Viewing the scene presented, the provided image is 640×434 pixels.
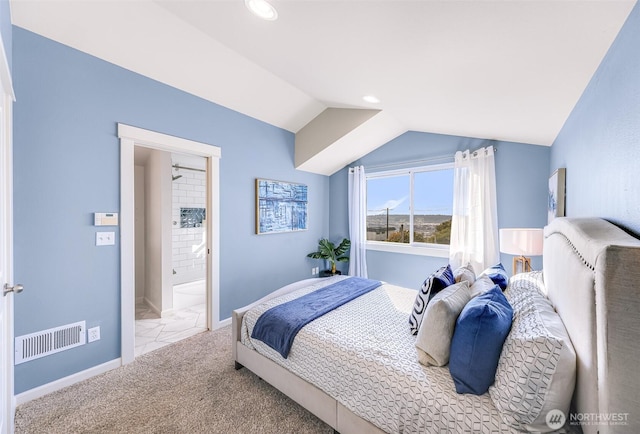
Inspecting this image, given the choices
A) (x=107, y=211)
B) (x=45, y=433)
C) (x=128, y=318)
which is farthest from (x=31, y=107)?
(x=45, y=433)

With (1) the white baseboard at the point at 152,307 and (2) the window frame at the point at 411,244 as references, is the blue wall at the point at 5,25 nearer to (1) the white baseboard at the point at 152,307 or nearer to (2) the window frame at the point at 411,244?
(1) the white baseboard at the point at 152,307

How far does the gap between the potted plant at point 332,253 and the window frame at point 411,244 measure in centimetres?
39

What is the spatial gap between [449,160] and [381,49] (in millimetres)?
2404

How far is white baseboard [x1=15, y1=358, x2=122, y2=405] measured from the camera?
1.80m

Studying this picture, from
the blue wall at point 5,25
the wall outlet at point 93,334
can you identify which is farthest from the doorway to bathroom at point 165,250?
the blue wall at point 5,25

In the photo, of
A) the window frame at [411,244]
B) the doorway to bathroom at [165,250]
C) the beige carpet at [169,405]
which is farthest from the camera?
the window frame at [411,244]

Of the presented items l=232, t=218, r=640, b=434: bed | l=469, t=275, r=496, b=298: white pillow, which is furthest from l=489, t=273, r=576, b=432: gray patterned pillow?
l=469, t=275, r=496, b=298: white pillow

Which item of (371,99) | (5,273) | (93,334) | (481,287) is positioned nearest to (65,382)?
(93,334)

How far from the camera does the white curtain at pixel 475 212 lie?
10.4 ft

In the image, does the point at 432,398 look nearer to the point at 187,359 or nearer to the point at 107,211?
the point at 187,359

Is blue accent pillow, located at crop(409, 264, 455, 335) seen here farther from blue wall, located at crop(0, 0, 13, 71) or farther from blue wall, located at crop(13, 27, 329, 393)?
blue wall, located at crop(0, 0, 13, 71)

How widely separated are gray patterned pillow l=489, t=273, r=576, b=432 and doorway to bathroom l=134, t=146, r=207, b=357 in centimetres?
292

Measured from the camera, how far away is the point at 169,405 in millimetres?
1777

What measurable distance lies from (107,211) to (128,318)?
3.17 ft
